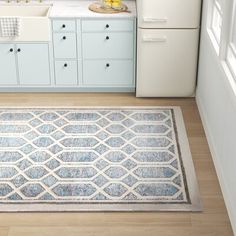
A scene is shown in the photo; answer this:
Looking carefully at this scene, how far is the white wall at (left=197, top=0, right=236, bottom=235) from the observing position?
10.4ft

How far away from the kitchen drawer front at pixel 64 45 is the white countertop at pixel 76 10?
171 millimetres

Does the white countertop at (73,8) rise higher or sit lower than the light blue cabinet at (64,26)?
higher

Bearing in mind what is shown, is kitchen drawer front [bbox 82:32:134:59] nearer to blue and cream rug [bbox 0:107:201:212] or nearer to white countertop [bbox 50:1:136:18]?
white countertop [bbox 50:1:136:18]

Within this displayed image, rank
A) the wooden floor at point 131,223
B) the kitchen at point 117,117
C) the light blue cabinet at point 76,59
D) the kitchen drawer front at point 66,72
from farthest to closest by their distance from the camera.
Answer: the kitchen drawer front at point 66,72
the light blue cabinet at point 76,59
the kitchen at point 117,117
the wooden floor at point 131,223

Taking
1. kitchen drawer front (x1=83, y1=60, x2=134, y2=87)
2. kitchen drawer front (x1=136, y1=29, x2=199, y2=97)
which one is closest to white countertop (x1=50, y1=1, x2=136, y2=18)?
kitchen drawer front (x1=136, y1=29, x2=199, y2=97)

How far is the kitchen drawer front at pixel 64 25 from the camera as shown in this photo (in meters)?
4.53

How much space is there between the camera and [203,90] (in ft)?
14.1

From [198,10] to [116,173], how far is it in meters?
1.60

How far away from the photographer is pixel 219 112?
→ 3.60 meters

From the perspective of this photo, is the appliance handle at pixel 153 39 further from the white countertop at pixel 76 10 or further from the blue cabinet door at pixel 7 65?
the blue cabinet door at pixel 7 65

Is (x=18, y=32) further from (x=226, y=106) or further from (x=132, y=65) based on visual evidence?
(x=226, y=106)

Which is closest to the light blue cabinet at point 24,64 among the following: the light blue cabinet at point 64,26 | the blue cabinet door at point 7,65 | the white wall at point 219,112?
the blue cabinet door at point 7,65

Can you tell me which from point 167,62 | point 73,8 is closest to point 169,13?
point 167,62

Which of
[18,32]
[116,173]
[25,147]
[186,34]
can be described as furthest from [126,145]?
[18,32]
